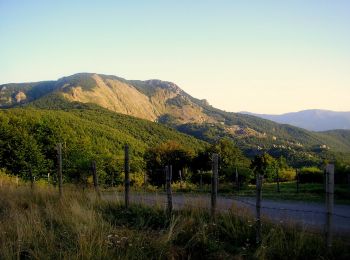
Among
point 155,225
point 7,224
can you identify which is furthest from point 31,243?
point 155,225

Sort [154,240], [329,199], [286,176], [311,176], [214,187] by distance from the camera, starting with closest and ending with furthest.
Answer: [154,240], [329,199], [214,187], [311,176], [286,176]

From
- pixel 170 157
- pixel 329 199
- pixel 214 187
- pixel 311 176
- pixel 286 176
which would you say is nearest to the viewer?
pixel 329 199

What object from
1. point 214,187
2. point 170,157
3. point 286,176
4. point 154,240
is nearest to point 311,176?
point 286,176

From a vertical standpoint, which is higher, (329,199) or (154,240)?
(329,199)

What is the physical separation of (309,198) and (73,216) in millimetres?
15554

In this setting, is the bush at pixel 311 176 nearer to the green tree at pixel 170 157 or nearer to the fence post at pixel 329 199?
the green tree at pixel 170 157

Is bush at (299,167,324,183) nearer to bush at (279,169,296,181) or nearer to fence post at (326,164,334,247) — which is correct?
bush at (279,169,296,181)

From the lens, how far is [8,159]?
2403 inches

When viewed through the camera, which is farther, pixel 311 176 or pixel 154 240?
pixel 311 176

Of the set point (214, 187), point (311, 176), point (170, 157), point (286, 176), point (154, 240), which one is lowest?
point (286, 176)

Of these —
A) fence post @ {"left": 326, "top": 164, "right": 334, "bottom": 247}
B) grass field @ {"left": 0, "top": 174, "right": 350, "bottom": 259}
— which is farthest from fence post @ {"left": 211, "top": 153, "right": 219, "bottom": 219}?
fence post @ {"left": 326, "top": 164, "right": 334, "bottom": 247}

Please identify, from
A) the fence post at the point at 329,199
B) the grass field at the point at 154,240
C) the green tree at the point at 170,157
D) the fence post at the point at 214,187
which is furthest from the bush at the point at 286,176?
the fence post at the point at 329,199

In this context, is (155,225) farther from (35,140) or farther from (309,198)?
(35,140)

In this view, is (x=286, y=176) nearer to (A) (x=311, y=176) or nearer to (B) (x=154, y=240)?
(A) (x=311, y=176)
